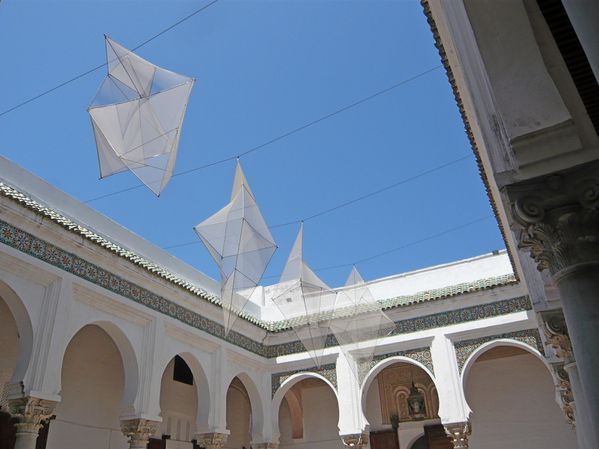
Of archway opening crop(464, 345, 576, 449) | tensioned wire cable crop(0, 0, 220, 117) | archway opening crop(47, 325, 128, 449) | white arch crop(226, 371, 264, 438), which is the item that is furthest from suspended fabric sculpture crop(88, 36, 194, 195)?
archway opening crop(464, 345, 576, 449)

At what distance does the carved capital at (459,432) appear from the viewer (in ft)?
32.9

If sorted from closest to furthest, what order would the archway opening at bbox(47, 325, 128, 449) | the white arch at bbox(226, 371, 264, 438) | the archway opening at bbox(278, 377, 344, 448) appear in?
the archway opening at bbox(47, 325, 128, 449) → the white arch at bbox(226, 371, 264, 438) → the archway opening at bbox(278, 377, 344, 448)

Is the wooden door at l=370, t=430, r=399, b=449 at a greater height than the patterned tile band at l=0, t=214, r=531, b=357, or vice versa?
the patterned tile band at l=0, t=214, r=531, b=357

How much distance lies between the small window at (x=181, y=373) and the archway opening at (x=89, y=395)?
1.41 m

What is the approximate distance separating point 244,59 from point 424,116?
3.09 metres

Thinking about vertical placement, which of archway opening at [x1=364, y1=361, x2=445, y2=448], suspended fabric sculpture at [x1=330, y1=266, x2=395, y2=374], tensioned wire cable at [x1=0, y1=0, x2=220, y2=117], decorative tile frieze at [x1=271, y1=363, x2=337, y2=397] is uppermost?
tensioned wire cable at [x1=0, y1=0, x2=220, y2=117]

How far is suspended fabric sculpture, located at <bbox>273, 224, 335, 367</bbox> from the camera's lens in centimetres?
980

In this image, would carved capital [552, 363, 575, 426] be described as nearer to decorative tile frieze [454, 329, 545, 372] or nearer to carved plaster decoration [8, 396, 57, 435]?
decorative tile frieze [454, 329, 545, 372]

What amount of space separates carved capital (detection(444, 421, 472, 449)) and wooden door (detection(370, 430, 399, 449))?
2.38m

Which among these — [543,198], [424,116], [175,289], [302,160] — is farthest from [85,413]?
[543,198]

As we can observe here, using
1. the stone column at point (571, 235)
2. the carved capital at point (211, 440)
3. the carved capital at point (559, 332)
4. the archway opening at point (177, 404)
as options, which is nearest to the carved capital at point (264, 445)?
the archway opening at point (177, 404)

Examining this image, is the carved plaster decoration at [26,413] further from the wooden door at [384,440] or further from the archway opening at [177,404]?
the wooden door at [384,440]

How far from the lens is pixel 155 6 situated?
6.33 metres

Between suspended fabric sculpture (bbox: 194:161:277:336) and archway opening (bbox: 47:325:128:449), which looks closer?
suspended fabric sculpture (bbox: 194:161:277:336)
